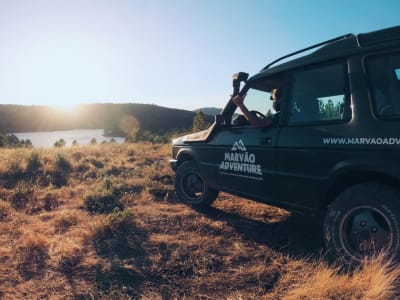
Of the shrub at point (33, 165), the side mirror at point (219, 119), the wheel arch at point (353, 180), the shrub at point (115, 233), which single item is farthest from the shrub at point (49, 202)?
the wheel arch at point (353, 180)

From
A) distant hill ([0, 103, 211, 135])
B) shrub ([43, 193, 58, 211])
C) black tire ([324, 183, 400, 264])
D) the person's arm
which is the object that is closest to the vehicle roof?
the person's arm

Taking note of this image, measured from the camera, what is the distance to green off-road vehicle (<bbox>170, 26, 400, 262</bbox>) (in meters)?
2.78

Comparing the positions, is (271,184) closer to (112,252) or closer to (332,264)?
(332,264)

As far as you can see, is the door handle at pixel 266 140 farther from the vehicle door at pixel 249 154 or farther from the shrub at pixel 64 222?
the shrub at pixel 64 222

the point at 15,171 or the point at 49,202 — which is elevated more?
the point at 15,171

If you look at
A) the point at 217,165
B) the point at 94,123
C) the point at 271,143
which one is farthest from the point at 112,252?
the point at 94,123

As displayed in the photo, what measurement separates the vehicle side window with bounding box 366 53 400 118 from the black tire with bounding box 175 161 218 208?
2796 millimetres

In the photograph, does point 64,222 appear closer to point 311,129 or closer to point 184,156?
point 184,156

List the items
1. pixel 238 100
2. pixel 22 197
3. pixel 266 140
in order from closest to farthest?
pixel 266 140 → pixel 238 100 → pixel 22 197

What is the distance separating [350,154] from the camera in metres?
2.91

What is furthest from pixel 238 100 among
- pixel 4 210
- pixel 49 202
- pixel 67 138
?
pixel 67 138

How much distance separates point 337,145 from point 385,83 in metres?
0.69

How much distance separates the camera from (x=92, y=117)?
82.3 metres

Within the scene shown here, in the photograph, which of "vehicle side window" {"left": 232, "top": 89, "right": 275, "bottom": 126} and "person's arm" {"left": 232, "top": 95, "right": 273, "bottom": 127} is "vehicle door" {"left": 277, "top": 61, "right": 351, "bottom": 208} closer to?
"person's arm" {"left": 232, "top": 95, "right": 273, "bottom": 127}
